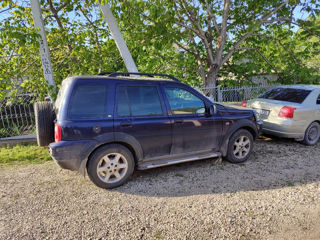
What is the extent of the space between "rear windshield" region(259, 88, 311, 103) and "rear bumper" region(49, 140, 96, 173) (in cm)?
509

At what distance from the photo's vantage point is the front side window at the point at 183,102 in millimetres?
4336

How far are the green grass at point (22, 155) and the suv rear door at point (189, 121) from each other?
316 centimetres

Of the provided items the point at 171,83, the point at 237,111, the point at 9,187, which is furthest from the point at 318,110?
the point at 9,187

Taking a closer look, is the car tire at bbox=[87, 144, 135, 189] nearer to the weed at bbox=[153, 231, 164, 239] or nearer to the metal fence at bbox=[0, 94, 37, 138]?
the weed at bbox=[153, 231, 164, 239]

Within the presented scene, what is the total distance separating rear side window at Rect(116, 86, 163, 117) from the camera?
3.92 meters

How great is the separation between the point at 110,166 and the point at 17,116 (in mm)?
4581

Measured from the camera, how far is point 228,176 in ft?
14.5

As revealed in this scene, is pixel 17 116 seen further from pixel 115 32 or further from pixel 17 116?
pixel 115 32

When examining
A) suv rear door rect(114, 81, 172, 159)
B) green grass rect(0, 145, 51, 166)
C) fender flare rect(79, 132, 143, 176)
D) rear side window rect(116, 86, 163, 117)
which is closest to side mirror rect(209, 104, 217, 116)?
suv rear door rect(114, 81, 172, 159)

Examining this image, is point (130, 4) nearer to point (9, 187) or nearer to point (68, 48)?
point (68, 48)

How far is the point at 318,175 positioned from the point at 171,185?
2.70 m

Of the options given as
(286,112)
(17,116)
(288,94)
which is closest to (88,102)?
(17,116)

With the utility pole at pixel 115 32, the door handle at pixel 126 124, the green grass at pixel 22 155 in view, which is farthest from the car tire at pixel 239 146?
the green grass at pixel 22 155

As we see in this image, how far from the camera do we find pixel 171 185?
4.07 metres
